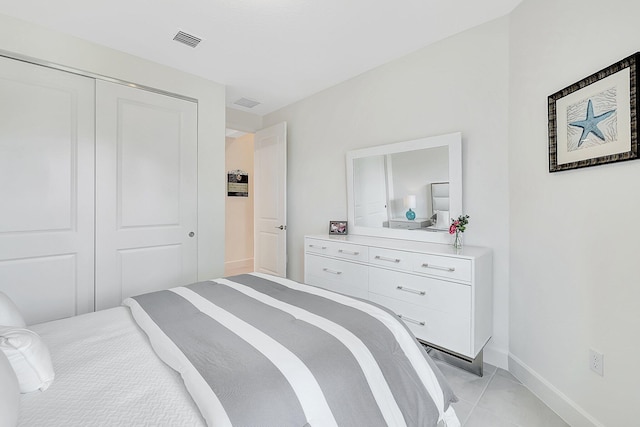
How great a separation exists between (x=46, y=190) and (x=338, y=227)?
249 cm

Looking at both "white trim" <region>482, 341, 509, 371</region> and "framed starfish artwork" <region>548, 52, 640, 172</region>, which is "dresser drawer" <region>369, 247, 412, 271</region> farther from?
"framed starfish artwork" <region>548, 52, 640, 172</region>

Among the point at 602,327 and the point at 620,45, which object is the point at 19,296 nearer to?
the point at 602,327

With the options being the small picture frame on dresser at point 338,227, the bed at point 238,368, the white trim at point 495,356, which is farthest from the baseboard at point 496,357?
the small picture frame on dresser at point 338,227

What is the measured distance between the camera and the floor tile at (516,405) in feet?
5.25

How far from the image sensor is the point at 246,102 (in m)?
3.80

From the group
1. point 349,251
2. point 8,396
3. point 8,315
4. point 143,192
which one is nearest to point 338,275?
point 349,251

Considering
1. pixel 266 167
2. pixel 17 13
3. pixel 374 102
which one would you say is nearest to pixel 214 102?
pixel 266 167

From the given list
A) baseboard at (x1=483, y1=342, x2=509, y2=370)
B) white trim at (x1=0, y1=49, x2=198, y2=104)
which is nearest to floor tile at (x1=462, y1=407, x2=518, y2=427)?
baseboard at (x1=483, y1=342, x2=509, y2=370)

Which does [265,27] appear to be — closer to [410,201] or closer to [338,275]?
[410,201]

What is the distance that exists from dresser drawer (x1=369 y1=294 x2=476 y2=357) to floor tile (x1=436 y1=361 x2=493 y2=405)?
221 millimetres

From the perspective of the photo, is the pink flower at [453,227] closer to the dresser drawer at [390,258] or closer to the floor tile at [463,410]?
the dresser drawer at [390,258]

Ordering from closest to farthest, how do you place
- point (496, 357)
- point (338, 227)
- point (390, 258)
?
point (496, 357) → point (390, 258) → point (338, 227)

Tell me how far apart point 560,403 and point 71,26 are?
161 inches

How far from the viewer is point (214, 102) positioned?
3111mm
